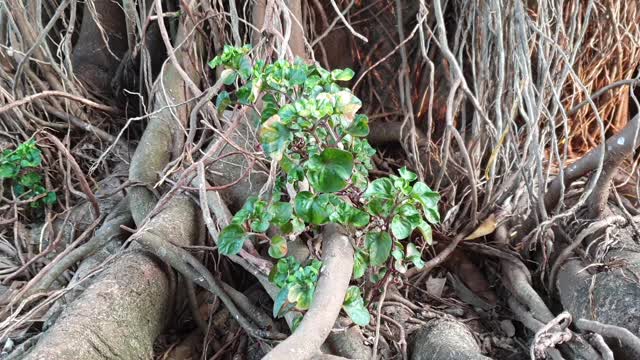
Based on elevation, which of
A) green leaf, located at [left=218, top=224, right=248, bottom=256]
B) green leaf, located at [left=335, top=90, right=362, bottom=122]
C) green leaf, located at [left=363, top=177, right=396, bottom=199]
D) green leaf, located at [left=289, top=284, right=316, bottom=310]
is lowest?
green leaf, located at [left=289, top=284, right=316, bottom=310]

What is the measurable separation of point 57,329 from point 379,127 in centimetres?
147

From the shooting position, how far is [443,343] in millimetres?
1389

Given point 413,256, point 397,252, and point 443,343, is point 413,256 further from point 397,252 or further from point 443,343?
point 443,343

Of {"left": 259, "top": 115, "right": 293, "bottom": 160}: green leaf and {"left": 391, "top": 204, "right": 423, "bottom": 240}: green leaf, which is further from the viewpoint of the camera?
{"left": 391, "top": 204, "right": 423, "bottom": 240}: green leaf

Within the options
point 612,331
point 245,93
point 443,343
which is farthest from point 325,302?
point 612,331

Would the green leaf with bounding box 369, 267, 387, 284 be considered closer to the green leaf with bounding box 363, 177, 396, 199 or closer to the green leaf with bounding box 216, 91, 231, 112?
the green leaf with bounding box 363, 177, 396, 199

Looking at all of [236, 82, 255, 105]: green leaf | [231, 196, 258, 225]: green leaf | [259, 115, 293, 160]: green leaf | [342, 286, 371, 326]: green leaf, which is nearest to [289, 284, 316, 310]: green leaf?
[342, 286, 371, 326]: green leaf

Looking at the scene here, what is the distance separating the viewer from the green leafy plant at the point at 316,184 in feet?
3.76

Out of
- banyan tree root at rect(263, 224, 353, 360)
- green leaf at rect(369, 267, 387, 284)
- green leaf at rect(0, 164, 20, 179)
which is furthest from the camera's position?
green leaf at rect(0, 164, 20, 179)

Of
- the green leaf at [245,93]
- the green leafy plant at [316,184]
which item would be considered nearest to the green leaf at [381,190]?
the green leafy plant at [316,184]

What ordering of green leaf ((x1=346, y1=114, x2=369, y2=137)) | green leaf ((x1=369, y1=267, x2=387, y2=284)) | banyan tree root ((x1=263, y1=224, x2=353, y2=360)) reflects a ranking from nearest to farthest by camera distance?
1. banyan tree root ((x1=263, y1=224, x2=353, y2=360))
2. green leaf ((x1=346, y1=114, x2=369, y2=137))
3. green leaf ((x1=369, y1=267, x2=387, y2=284))

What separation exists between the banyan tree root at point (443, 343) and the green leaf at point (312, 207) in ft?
1.59

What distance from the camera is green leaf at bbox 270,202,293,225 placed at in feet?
4.17

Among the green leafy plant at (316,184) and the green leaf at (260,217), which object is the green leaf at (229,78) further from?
the green leaf at (260,217)
